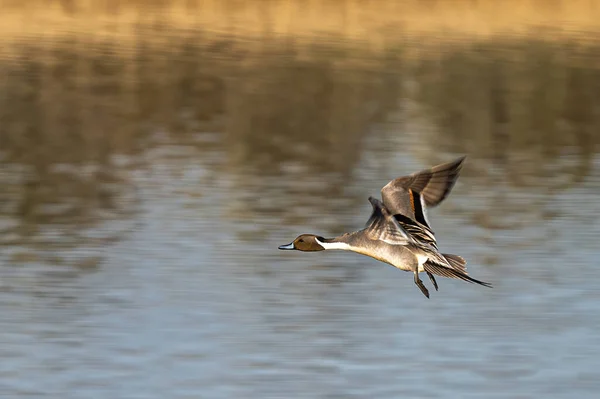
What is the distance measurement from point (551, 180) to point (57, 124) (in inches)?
301

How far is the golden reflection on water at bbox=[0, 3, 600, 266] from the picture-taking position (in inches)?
682

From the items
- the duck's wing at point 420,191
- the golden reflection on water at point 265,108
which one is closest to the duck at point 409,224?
the duck's wing at point 420,191

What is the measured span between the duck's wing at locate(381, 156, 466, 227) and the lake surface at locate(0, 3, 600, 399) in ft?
10.7

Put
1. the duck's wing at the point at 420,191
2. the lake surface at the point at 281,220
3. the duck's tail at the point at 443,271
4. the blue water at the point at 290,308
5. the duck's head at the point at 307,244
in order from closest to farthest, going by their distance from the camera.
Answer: the duck's wing at the point at 420,191 < the duck's tail at the point at 443,271 < the duck's head at the point at 307,244 < the blue water at the point at 290,308 < the lake surface at the point at 281,220

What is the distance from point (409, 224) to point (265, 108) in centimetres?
1403

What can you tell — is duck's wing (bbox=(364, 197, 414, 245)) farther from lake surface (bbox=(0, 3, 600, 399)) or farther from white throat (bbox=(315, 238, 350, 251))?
lake surface (bbox=(0, 3, 600, 399))

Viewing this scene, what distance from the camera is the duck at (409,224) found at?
7965mm

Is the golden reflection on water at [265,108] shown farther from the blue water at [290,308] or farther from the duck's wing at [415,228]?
the duck's wing at [415,228]

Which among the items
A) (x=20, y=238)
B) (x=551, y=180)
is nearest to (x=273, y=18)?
(x=551, y=180)

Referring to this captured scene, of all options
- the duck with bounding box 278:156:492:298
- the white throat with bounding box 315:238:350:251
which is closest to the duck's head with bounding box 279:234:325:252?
the white throat with bounding box 315:238:350:251

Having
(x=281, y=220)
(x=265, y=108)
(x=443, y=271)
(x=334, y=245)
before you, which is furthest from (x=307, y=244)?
(x=265, y=108)

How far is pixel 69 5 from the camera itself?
28.1 meters

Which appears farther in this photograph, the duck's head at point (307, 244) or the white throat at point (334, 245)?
the duck's head at point (307, 244)

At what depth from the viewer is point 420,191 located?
807 centimetres
